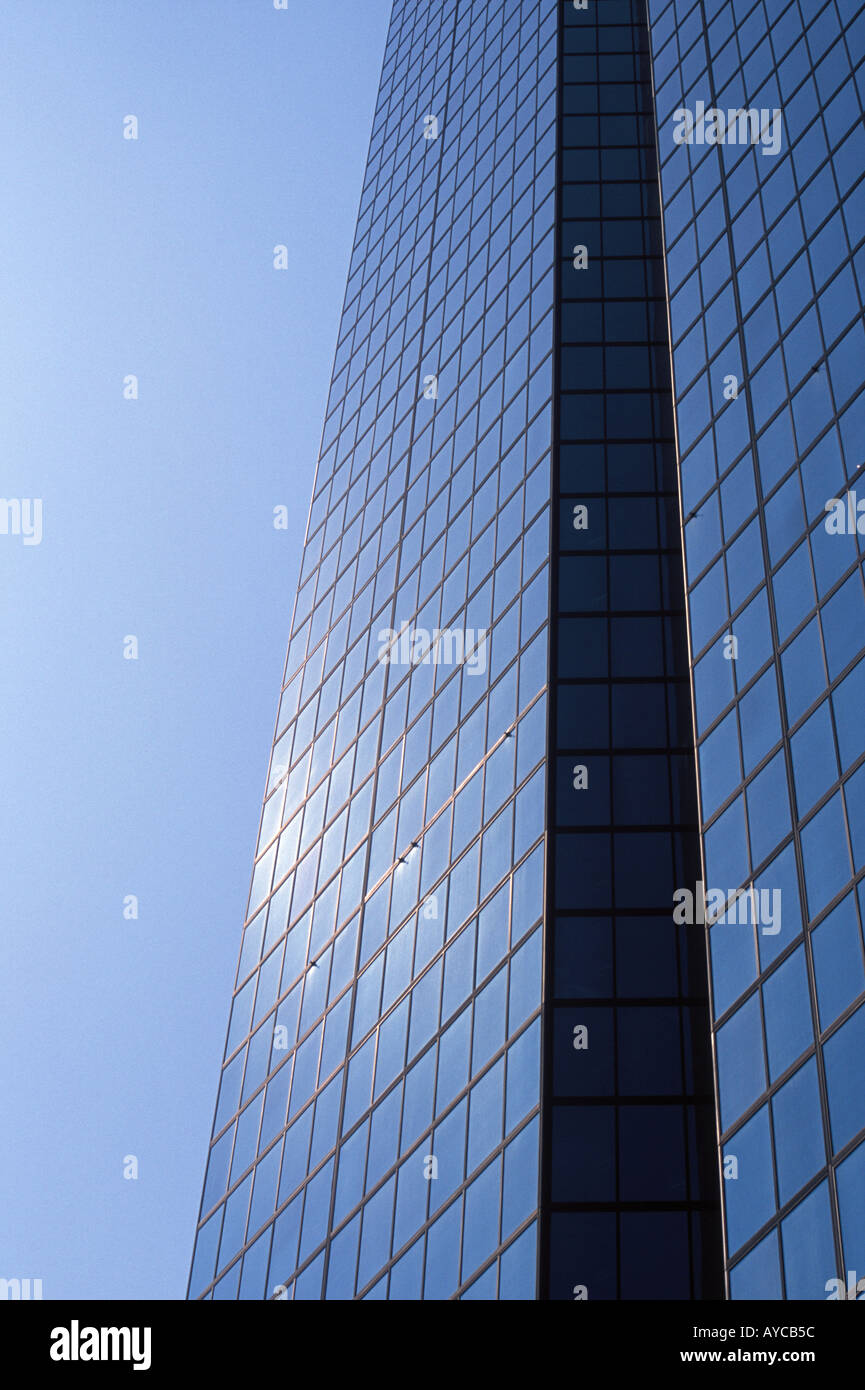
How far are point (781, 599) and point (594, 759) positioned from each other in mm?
6773

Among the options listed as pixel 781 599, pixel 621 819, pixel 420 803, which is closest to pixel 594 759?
pixel 621 819

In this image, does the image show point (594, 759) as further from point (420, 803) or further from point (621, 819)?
point (420, 803)

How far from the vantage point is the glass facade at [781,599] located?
2280 cm

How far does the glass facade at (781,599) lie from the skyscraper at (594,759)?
0.33 feet

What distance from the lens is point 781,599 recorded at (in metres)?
29.5

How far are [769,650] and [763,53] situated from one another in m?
21.7

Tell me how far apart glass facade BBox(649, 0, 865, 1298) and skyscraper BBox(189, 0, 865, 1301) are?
0.33ft

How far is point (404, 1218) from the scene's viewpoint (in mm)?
31500

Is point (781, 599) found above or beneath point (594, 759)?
above

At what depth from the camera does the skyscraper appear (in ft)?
86.1

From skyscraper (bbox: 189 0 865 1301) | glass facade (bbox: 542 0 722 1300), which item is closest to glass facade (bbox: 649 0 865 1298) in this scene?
skyscraper (bbox: 189 0 865 1301)

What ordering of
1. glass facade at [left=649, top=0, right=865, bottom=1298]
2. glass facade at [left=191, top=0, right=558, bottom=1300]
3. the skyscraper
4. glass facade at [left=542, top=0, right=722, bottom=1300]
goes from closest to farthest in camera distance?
glass facade at [left=649, top=0, right=865, bottom=1298]
the skyscraper
glass facade at [left=542, top=0, right=722, bottom=1300]
glass facade at [left=191, top=0, right=558, bottom=1300]

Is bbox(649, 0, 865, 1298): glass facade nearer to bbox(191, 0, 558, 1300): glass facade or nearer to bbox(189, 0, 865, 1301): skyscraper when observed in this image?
bbox(189, 0, 865, 1301): skyscraper
